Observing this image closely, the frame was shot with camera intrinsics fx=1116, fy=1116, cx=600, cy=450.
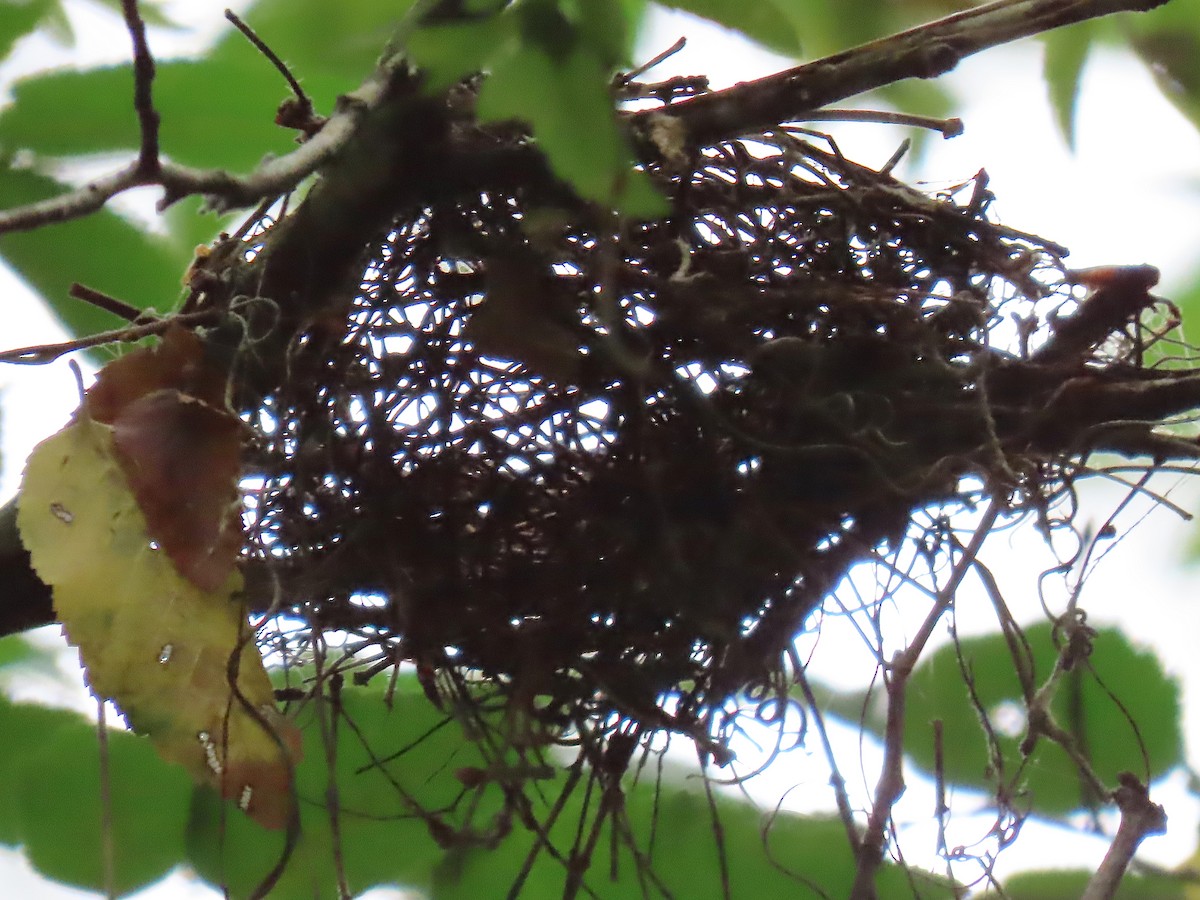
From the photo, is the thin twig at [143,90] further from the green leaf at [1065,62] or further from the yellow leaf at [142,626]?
the green leaf at [1065,62]

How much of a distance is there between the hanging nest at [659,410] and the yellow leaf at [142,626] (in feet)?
0.17

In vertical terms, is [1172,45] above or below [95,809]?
above

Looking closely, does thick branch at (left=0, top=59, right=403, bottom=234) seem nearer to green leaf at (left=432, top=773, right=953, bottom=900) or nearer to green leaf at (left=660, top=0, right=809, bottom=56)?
green leaf at (left=660, top=0, right=809, bottom=56)

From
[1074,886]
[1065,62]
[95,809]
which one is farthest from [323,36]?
[1074,886]

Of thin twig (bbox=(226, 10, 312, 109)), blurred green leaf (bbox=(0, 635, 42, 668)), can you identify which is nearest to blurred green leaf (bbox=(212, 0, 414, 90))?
thin twig (bbox=(226, 10, 312, 109))

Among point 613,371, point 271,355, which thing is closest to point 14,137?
point 271,355

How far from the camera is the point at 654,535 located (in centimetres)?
59

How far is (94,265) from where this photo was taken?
0.81 m

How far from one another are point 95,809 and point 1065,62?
1046 millimetres

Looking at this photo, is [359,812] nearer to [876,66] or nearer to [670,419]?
[670,419]

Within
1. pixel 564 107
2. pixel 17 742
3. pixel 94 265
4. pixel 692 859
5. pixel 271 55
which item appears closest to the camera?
pixel 564 107

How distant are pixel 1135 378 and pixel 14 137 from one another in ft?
2.33

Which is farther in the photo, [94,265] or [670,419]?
[94,265]

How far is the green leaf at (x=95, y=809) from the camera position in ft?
3.23
